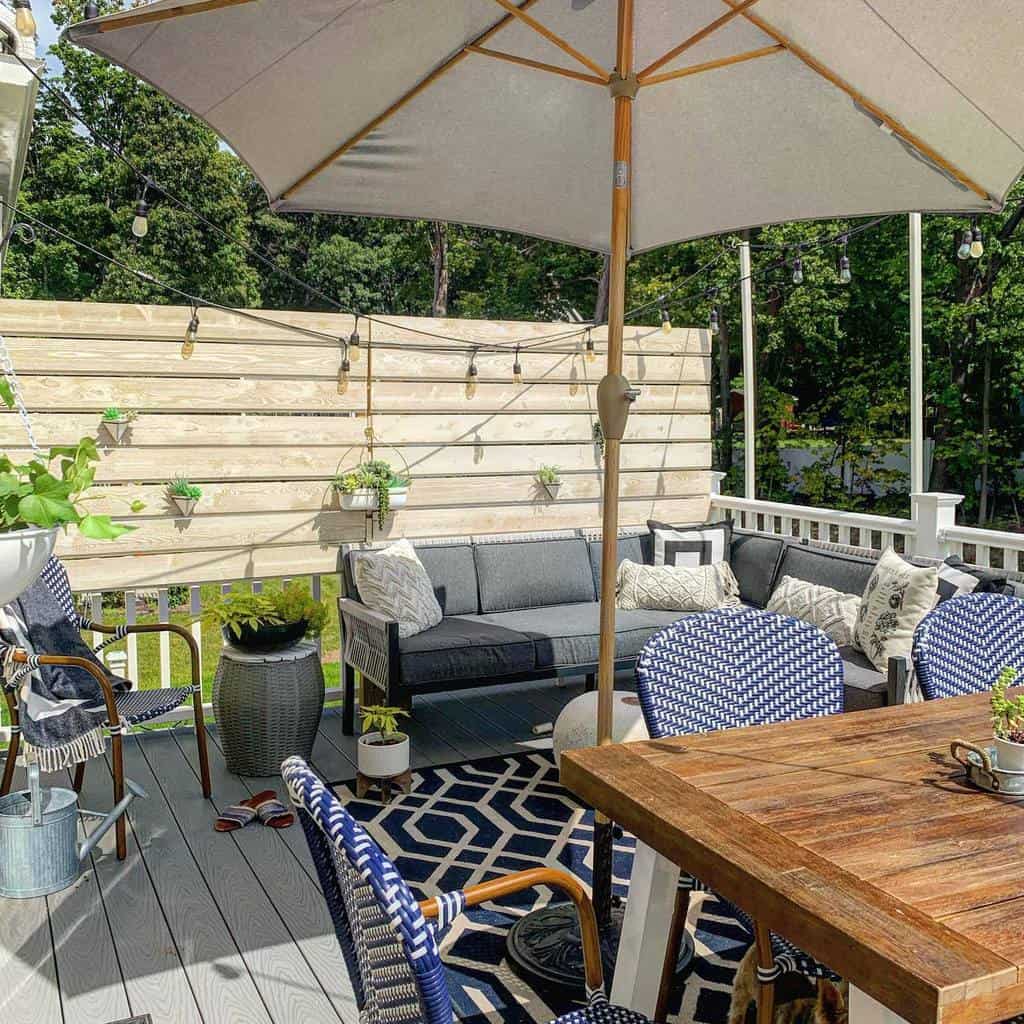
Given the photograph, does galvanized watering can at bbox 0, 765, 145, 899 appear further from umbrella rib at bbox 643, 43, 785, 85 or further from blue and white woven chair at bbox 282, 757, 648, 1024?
umbrella rib at bbox 643, 43, 785, 85

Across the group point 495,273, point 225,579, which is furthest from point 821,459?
point 225,579

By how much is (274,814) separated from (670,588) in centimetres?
241

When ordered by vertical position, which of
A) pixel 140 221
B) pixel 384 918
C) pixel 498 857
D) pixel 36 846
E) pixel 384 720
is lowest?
pixel 498 857

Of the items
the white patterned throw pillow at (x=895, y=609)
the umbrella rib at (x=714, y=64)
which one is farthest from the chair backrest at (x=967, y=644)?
the umbrella rib at (x=714, y=64)

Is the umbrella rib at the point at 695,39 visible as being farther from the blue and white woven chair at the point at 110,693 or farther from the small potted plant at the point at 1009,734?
the blue and white woven chair at the point at 110,693

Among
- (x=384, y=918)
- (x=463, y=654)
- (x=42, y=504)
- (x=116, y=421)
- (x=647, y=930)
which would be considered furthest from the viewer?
(x=116, y=421)

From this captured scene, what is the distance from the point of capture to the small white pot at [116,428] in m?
4.67

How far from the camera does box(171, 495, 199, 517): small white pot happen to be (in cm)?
481

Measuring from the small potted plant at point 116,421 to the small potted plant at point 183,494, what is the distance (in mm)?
317

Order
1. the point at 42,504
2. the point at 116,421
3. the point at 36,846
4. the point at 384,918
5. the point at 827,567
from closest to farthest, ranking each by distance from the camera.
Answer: the point at 384,918
the point at 42,504
the point at 36,846
the point at 116,421
the point at 827,567

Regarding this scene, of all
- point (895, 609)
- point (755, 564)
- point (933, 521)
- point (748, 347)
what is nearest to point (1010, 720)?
point (895, 609)

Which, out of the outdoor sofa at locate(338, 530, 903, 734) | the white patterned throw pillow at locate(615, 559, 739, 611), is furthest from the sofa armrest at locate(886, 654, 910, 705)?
the white patterned throw pillow at locate(615, 559, 739, 611)

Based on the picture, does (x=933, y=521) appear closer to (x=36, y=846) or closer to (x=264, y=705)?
(x=264, y=705)

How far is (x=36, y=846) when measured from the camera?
296cm
